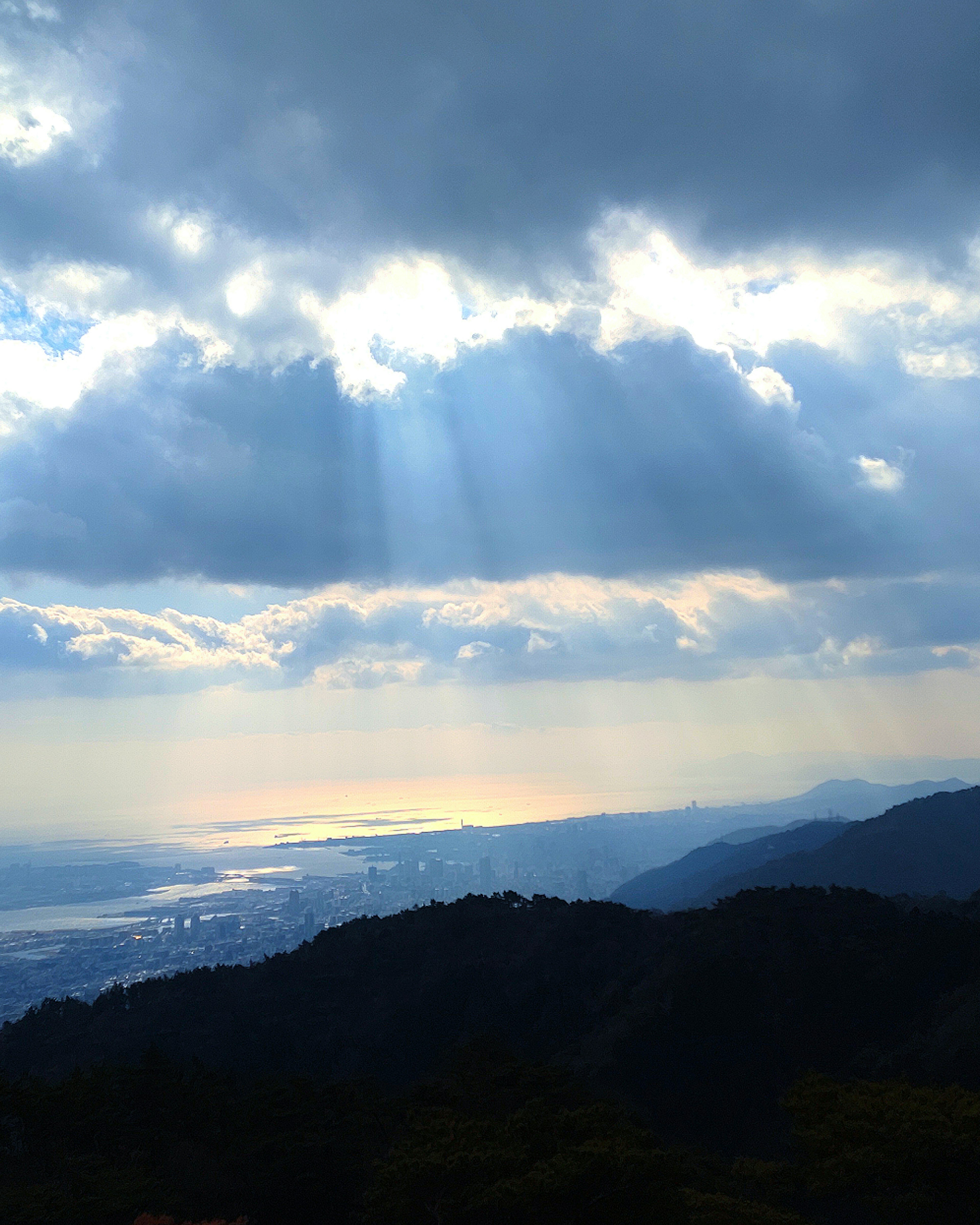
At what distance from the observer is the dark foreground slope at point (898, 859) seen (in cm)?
11250

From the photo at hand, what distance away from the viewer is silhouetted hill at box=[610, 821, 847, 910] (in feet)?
523

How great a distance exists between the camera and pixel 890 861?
117750 mm

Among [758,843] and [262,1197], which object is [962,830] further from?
[262,1197]

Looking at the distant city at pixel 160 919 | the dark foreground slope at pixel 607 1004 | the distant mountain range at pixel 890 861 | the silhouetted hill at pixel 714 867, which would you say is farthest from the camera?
the silhouetted hill at pixel 714 867

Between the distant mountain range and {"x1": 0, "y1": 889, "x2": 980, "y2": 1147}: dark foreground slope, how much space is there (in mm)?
42616

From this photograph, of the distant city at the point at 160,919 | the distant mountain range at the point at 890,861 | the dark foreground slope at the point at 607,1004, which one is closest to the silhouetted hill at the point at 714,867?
the distant mountain range at the point at 890,861

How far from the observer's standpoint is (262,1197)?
25641 millimetres

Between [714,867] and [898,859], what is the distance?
188 ft

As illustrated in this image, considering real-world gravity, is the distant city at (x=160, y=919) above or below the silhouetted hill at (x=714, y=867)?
above

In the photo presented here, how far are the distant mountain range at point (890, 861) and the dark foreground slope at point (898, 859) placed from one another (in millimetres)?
134

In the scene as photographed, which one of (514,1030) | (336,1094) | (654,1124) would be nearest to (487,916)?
(514,1030)

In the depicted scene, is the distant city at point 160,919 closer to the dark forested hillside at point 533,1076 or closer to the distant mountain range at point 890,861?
the dark forested hillside at point 533,1076

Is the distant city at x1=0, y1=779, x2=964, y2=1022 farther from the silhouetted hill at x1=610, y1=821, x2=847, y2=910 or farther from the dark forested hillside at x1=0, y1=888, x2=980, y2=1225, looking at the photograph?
the dark forested hillside at x1=0, y1=888, x2=980, y2=1225

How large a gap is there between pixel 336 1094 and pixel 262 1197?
5398mm
